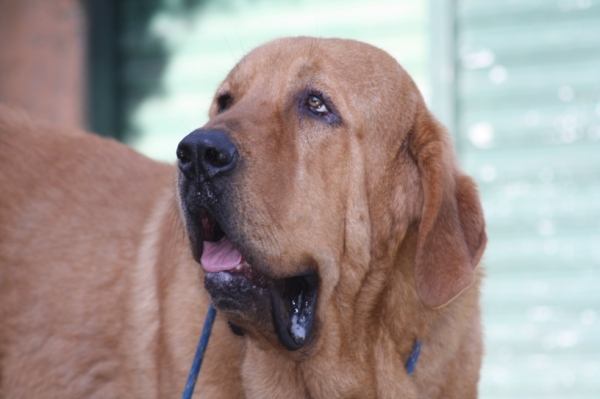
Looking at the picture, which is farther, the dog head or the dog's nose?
the dog head

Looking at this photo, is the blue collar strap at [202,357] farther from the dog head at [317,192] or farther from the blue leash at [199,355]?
the dog head at [317,192]

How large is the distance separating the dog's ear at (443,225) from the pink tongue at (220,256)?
79 cm

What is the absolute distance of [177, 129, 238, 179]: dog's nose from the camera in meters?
2.83

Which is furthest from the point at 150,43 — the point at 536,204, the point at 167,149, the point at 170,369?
the point at 170,369

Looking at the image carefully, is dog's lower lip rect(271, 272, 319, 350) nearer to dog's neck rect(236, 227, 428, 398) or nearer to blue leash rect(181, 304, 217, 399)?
dog's neck rect(236, 227, 428, 398)

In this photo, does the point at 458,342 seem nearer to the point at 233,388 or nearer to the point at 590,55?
the point at 233,388

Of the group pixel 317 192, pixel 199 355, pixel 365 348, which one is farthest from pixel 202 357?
pixel 317 192

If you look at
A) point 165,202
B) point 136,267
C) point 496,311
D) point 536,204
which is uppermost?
point 165,202

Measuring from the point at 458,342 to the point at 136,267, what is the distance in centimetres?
164

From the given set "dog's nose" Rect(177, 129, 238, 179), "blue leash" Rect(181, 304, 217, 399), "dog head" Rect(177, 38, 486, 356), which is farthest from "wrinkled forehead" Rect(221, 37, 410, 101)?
"blue leash" Rect(181, 304, 217, 399)

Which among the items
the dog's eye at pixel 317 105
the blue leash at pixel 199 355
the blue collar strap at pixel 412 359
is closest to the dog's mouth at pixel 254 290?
the blue leash at pixel 199 355

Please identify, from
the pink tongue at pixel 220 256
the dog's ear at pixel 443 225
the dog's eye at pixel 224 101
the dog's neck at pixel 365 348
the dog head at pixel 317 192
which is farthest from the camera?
the dog's eye at pixel 224 101

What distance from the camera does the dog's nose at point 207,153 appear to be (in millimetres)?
2832

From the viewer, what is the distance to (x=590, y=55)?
243 inches
